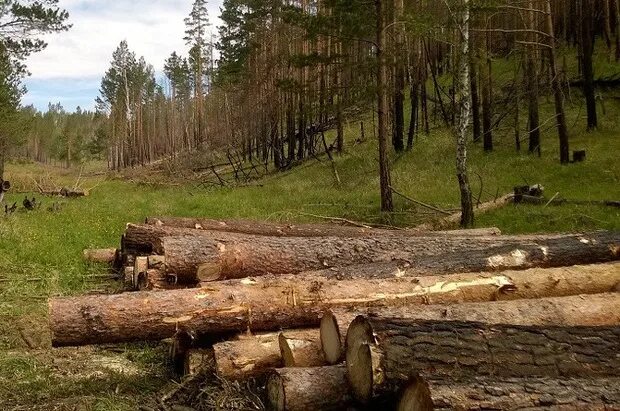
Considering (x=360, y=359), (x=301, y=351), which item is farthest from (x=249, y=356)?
(x=360, y=359)

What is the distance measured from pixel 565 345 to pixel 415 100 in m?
23.8

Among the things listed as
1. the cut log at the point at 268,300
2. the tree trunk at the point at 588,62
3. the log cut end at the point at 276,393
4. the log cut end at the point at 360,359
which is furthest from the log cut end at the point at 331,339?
the tree trunk at the point at 588,62

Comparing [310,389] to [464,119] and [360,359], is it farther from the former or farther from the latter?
[464,119]

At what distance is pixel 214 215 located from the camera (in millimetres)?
15656

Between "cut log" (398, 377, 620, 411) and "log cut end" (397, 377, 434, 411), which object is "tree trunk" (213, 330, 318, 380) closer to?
"log cut end" (397, 377, 434, 411)

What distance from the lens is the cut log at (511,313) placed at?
4.32 meters

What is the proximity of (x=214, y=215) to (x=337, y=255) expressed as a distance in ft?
31.2

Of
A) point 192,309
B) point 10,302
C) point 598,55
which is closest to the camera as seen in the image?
point 192,309

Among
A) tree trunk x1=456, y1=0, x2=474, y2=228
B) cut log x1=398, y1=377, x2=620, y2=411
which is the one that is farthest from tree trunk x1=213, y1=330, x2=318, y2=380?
tree trunk x1=456, y1=0, x2=474, y2=228

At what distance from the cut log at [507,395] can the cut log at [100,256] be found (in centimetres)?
758

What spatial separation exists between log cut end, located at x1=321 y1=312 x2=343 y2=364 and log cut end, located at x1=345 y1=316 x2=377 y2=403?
0.32 m

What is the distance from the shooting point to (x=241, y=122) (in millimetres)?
44031

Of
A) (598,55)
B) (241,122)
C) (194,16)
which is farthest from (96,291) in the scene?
(194,16)

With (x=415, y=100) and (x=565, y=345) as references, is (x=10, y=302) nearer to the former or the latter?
(x=565, y=345)
